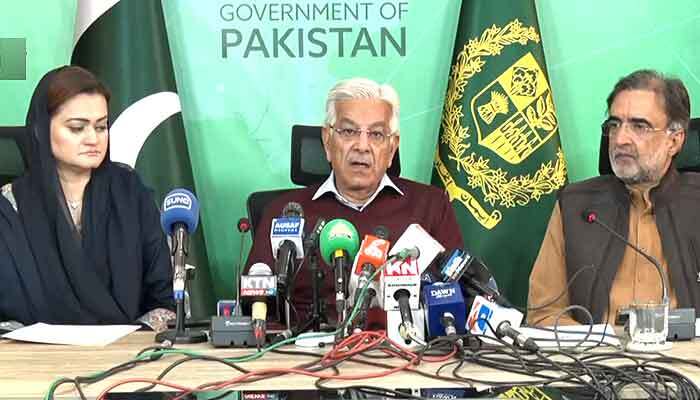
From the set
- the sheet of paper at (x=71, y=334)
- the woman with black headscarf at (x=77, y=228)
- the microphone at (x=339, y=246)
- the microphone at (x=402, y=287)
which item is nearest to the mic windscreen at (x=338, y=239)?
the microphone at (x=339, y=246)

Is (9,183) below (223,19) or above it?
below

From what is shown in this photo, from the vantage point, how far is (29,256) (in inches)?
131

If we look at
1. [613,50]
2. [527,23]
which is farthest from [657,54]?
A: [527,23]

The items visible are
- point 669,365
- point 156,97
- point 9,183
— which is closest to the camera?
point 669,365

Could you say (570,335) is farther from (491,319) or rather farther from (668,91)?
(668,91)

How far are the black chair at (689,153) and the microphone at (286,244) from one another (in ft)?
5.17

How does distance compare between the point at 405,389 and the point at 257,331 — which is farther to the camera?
the point at 257,331

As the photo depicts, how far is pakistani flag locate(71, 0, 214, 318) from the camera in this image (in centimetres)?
423

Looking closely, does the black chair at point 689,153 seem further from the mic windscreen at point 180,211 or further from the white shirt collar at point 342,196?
the mic windscreen at point 180,211

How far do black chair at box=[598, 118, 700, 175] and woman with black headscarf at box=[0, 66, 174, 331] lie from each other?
1638 millimetres

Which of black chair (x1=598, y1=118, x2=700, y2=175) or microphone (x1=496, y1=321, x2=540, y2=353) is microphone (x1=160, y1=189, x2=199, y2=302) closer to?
microphone (x1=496, y1=321, x2=540, y2=353)

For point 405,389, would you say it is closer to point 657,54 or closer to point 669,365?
point 669,365

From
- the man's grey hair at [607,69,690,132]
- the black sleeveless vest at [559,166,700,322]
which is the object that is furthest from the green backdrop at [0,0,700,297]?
the black sleeveless vest at [559,166,700,322]

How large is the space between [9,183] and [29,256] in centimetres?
44
